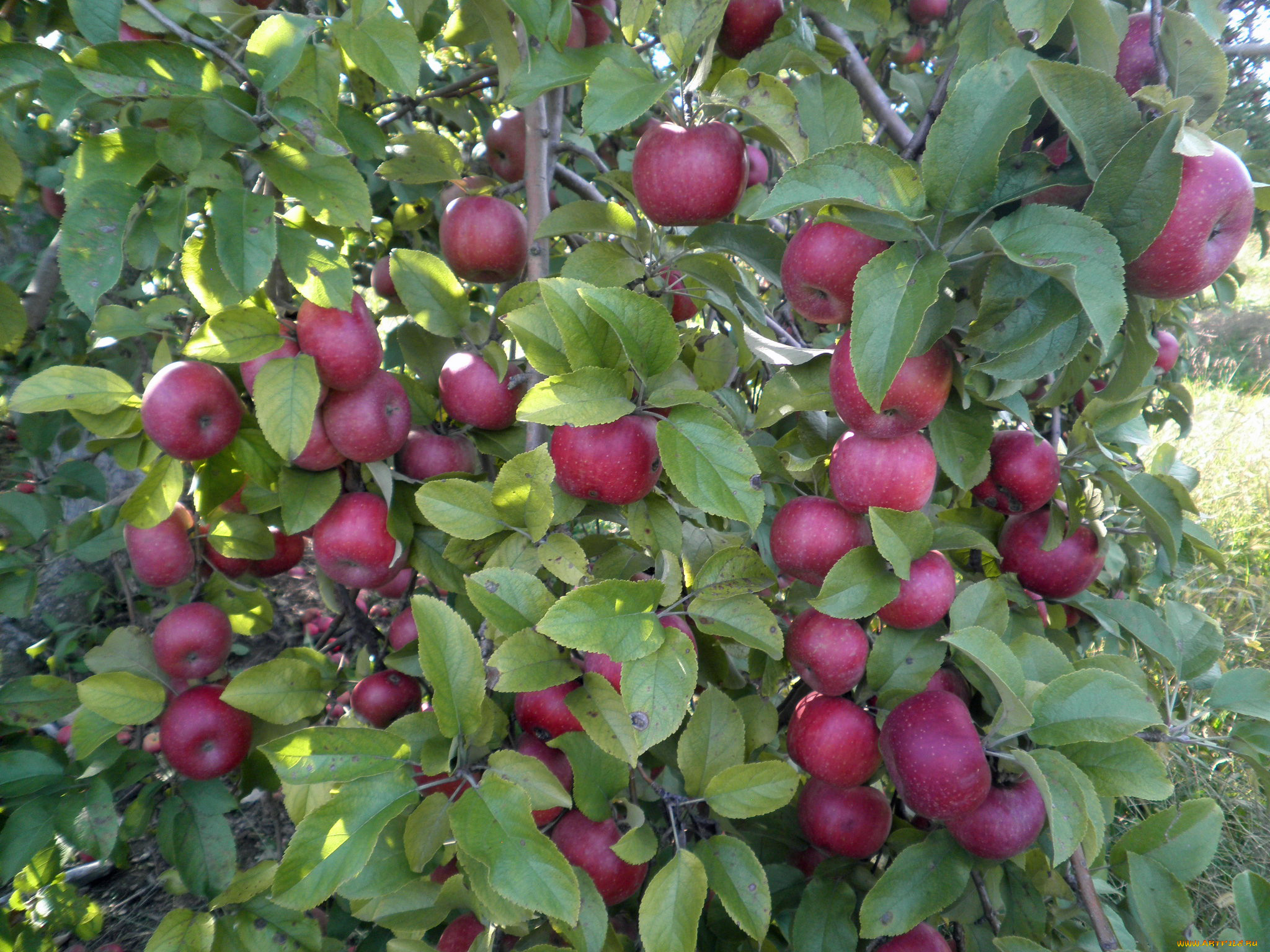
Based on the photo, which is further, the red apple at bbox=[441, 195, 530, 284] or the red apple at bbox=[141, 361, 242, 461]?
the red apple at bbox=[441, 195, 530, 284]

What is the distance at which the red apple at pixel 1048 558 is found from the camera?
1058 millimetres

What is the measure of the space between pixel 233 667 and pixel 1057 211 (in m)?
2.89

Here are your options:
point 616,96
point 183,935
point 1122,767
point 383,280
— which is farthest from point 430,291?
point 1122,767

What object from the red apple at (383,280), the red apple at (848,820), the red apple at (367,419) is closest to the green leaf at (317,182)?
the red apple at (367,419)

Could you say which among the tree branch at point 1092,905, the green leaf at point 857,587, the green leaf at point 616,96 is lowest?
the tree branch at point 1092,905

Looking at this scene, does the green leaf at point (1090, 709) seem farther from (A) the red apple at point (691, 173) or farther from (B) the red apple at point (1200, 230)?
(A) the red apple at point (691, 173)

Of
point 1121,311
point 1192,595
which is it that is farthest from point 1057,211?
point 1192,595

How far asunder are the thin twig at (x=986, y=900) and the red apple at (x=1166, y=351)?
1.30 m

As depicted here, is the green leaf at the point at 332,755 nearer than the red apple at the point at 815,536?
Yes

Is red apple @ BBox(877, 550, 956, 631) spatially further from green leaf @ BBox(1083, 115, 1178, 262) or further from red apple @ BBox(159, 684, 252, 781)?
red apple @ BBox(159, 684, 252, 781)

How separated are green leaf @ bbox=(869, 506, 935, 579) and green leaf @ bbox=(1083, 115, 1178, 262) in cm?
31

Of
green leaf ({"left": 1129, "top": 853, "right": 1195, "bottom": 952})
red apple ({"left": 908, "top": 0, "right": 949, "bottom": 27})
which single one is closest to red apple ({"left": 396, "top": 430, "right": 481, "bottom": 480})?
green leaf ({"left": 1129, "top": 853, "right": 1195, "bottom": 952})

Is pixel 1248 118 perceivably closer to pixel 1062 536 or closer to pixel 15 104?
pixel 1062 536

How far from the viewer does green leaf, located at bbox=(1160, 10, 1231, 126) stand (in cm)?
63
